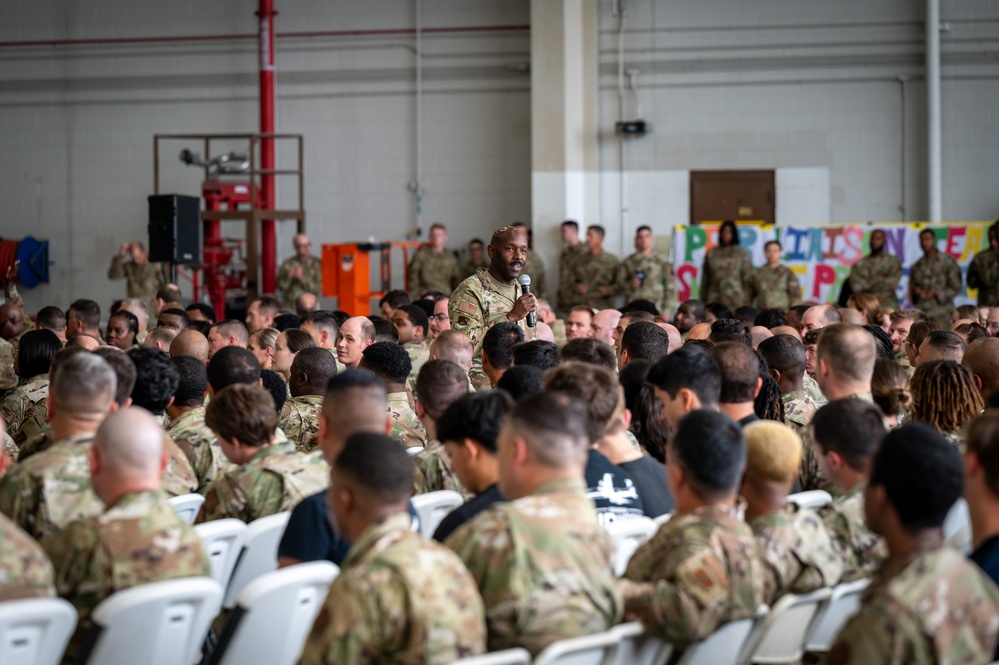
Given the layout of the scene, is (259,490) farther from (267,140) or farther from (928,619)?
(267,140)

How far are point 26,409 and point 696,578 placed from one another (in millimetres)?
4062

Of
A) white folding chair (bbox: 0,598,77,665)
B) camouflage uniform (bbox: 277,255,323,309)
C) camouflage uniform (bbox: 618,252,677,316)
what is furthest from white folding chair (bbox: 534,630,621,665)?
camouflage uniform (bbox: 277,255,323,309)

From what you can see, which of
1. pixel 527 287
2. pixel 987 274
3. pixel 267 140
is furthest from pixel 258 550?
pixel 267 140

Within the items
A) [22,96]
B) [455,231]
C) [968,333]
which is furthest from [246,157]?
[968,333]

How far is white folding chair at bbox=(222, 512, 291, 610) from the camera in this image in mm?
3291

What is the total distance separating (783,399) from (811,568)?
7.32 ft

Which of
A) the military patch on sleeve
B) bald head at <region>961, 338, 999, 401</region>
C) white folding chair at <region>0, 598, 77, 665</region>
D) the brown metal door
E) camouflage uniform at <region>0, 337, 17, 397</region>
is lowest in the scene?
white folding chair at <region>0, 598, 77, 665</region>

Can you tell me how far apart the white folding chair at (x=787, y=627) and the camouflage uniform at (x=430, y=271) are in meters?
10.5

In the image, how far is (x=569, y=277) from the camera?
43.2ft

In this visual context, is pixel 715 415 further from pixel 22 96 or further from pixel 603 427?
pixel 22 96

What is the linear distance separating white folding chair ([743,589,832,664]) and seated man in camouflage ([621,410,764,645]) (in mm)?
67

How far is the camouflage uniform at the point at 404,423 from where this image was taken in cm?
489

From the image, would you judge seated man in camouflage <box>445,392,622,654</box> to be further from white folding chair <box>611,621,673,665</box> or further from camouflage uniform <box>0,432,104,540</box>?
camouflage uniform <box>0,432,104,540</box>

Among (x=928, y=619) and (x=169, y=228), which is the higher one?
(x=169, y=228)
